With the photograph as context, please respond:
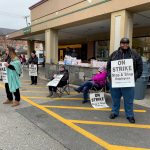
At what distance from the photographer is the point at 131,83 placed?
4.74m

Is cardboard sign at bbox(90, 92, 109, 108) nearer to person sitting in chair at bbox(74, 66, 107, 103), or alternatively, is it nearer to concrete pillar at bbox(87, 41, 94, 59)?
person sitting in chair at bbox(74, 66, 107, 103)

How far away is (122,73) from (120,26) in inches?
120

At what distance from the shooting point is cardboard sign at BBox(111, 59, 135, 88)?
15.6ft

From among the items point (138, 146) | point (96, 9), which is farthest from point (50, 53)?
point (138, 146)

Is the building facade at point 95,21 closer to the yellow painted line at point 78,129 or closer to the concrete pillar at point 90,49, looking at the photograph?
the concrete pillar at point 90,49

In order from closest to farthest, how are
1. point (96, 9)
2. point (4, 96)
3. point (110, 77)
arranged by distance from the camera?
point (110, 77), point (4, 96), point (96, 9)

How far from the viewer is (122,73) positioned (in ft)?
15.9

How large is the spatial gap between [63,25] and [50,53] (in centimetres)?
190

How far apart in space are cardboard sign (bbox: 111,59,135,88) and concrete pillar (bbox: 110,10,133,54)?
2768 mm

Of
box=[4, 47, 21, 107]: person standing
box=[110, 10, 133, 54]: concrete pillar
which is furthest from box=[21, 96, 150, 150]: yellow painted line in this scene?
box=[110, 10, 133, 54]: concrete pillar

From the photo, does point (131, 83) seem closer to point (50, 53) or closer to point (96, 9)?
point (96, 9)

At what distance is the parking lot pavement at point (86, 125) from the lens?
375cm

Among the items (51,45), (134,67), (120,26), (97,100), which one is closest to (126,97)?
(134,67)

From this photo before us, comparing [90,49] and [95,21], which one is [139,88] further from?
[90,49]
